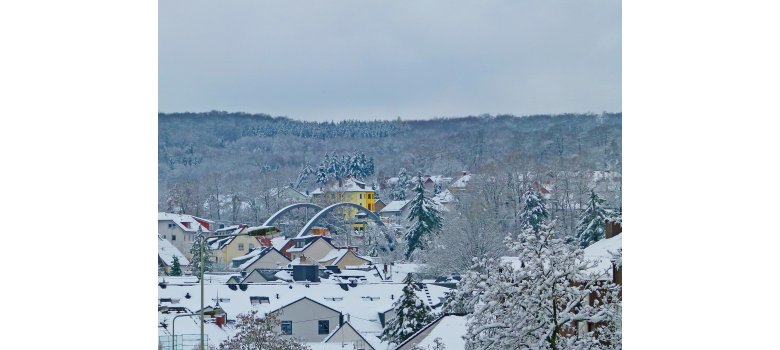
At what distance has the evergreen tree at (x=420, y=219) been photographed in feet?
34.6

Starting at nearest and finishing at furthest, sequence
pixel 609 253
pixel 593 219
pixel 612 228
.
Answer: pixel 609 253 → pixel 612 228 → pixel 593 219

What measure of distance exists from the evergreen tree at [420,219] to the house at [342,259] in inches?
21.7

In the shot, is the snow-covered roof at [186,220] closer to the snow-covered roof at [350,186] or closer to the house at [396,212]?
the snow-covered roof at [350,186]

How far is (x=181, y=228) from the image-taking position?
1047 centimetres

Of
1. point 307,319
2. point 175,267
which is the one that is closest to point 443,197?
point 307,319

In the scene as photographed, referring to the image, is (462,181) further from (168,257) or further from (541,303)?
(541,303)

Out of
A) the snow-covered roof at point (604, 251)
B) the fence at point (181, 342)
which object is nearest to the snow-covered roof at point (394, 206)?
the snow-covered roof at point (604, 251)

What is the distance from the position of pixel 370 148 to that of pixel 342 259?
166cm

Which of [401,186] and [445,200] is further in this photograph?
[445,200]

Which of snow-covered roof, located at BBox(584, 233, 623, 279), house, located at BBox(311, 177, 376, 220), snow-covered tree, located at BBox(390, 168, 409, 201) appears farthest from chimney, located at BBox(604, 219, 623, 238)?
house, located at BBox(311, 177, 376, 220)

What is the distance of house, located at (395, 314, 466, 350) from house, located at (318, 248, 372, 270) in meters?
1.20
